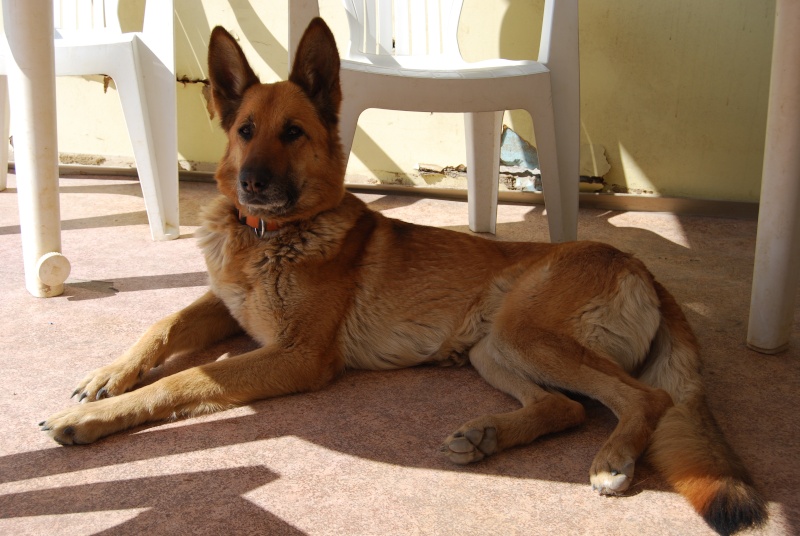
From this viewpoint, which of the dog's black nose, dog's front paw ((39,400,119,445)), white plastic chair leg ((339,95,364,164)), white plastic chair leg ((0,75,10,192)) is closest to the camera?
dog's front paw ((39,400,119,445))

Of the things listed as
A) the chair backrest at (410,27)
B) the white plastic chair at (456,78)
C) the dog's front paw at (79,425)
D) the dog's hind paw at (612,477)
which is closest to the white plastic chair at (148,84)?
the white plastic chair at (456,78)

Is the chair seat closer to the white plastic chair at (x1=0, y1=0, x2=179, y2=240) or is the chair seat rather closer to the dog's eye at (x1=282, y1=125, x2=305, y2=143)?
the dog's eye at (x1=282, y1=125, x2=305, y2=143)

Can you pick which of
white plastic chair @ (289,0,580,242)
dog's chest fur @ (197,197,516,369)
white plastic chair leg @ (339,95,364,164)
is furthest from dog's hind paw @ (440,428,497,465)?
white plastic chair leg @ (339,95,364,164)

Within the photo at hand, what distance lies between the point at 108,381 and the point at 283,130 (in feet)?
3.41

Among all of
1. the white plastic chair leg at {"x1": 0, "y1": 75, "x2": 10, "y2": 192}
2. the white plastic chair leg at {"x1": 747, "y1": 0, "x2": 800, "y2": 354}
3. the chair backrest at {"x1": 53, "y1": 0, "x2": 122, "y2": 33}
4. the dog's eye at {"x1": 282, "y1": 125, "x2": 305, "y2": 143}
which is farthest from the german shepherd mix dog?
the white plastic chair leg at {"x1": 0, "y1": 75, "x2": 10, "y2": 192}

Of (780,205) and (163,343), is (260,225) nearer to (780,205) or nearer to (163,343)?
(163,343)

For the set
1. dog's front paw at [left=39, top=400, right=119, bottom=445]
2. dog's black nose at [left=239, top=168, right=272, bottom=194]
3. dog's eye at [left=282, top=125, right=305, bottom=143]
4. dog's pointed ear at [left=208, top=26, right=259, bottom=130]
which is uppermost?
dog's pointed ear at [left=208, top=26, right=259, bottom=130]

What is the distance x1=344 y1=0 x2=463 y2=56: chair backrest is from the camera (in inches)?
160

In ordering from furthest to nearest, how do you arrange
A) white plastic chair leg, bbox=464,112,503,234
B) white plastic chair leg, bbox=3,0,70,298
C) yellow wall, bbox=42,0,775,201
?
yellow wall, bbox=42,0,775,201 → white plastic chair leg, bbox=464,112,503,234 → white plastic chair leg, bbox=3,0,70,298

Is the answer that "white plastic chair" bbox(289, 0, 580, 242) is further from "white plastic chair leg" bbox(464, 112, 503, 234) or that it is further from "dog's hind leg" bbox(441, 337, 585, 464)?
"dog's hind leg" bbox(441, 337, 585, 464)

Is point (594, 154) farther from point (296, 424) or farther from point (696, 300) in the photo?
point (296, 424)

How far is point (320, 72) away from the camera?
9.09 feet

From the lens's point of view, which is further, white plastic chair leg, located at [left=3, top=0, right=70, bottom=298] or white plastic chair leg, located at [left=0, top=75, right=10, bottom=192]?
white plastic chair leg, located at [left=0, top=75, right=10, bottom=192]

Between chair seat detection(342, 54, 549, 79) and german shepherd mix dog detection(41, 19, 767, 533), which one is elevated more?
chair seat detection(342, 54, 549, 79)
